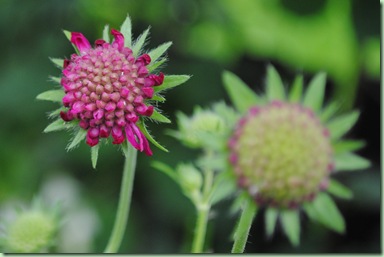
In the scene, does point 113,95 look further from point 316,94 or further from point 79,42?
point 316,94

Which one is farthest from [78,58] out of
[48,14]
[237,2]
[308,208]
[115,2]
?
[237,2]

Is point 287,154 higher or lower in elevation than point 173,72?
lower

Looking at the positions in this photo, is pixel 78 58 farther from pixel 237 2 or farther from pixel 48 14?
pixel 237 2

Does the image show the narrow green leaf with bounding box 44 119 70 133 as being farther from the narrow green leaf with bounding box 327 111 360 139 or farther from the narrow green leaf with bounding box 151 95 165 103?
the narrow green leaf with bounding box 327 111 360 139

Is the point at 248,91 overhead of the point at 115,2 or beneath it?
beneath

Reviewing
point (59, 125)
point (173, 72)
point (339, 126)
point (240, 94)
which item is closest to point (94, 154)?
point (59, 125)
